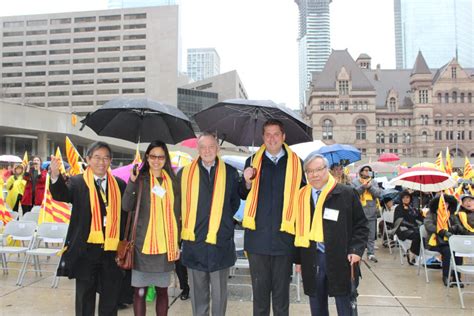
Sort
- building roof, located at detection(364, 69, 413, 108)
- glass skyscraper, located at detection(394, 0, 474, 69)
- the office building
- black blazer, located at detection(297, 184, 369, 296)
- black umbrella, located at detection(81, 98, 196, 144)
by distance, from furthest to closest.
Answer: glass skyscraper, located at detection(394, 0, 474, 69)
the office building
building roof, located at detection(364, 69, 413, 108)
black umbrella, located at detection(81, 98, 196, 144)
black blazer, located at detection(297, 184, 369, 296)

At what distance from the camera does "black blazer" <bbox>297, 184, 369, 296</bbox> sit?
11.5ft

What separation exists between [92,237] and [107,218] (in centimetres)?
21

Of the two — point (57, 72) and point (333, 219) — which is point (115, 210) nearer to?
point (333, 219)

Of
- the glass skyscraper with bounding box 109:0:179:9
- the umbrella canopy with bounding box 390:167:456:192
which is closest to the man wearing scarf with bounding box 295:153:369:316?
the umbrella canopy with bounding box 390:167:456:192

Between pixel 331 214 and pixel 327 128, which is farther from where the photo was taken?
pixel 327 128

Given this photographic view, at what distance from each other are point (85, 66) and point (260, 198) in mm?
101042

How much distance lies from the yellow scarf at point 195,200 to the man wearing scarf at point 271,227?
22cm

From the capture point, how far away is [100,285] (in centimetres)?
376

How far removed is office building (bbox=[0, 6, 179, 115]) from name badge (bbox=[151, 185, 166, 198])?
8698 centimetres

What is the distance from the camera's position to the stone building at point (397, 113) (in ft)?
268

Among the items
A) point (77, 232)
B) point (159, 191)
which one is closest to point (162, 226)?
point (159, 191)

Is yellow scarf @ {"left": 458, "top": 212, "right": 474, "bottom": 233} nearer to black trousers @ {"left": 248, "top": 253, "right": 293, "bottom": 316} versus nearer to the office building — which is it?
black trousers @ {"left": 248, "top": 253, "right": 293, "bottom": 316}

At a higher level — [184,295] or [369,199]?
[369,199]

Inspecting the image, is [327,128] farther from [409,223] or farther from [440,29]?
[440,29]
